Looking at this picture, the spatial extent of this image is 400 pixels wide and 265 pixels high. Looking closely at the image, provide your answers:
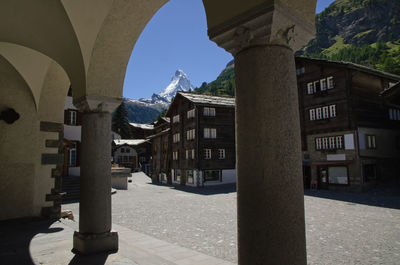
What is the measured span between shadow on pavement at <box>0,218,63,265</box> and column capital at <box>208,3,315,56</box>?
15.1ft

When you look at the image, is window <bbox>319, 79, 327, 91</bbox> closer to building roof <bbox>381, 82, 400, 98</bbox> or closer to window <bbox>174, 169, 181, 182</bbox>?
building roof <bbox>381, 82, 400, 98</bbox>

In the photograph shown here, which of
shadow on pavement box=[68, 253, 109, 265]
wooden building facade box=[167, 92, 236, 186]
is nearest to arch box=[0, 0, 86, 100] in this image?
shadow on pavement box=[68, 253, 109, 265]

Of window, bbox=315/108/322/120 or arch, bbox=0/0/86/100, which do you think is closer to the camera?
arch, bbox=0/0/86/100

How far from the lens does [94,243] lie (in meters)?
4.90

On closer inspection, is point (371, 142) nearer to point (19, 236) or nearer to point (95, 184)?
point (95, 184)

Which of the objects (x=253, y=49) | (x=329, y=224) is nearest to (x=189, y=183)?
(x=329, y=224)

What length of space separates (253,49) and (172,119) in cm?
3436

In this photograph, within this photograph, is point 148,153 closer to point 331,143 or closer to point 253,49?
point 331,143

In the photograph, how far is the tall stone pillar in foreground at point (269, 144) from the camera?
7.09ft

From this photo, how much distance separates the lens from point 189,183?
1237 inches

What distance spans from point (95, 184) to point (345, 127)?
69.6 ft

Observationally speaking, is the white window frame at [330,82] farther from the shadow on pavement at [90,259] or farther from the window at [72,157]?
the shadow on pavement at [90,259]

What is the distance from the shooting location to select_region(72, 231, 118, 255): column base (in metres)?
4.86

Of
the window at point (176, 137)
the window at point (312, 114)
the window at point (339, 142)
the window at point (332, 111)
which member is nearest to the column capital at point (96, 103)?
the window at point (339, 142)
